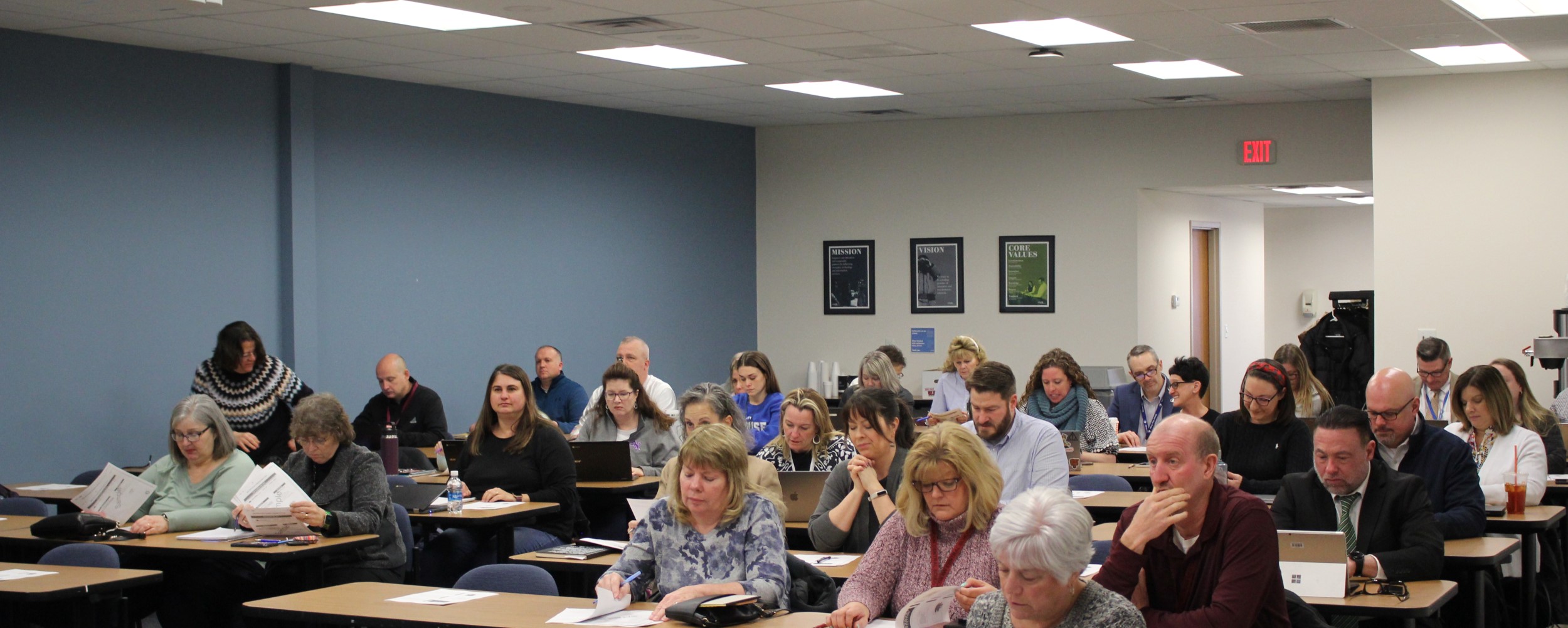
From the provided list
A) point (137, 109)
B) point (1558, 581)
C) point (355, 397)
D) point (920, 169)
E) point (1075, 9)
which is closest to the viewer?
point (1558, 581)

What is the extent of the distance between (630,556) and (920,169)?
9.54m

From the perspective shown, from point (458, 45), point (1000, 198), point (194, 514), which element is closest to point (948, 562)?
point (194, 514)

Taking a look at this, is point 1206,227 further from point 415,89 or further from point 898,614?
point 898,614

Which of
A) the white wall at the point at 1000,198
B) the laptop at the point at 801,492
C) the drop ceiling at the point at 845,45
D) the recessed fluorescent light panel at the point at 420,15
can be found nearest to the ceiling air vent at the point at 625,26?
the drop ceiling at the point at 845,45

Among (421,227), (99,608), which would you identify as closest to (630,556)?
(99,608)

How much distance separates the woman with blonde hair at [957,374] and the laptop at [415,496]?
4021mm

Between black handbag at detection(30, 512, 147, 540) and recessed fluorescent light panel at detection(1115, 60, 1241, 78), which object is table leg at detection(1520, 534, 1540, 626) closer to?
recessed fluorescent light panel at detection(1115, 60, 1241, 78)

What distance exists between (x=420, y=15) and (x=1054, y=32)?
3.70 m

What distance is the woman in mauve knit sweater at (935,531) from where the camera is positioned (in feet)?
14.2

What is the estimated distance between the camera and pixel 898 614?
13.1ft

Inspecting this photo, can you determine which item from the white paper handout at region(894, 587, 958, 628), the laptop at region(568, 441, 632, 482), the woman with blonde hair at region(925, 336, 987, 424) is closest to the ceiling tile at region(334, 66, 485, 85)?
the laptop at region(568, 441, 632, 482)

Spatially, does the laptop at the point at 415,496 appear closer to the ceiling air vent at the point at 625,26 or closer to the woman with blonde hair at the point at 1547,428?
the ceiling air vent at the point at 625,26

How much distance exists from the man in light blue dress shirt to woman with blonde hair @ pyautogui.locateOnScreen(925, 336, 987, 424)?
410 centimetres

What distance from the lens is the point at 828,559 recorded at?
550cm
